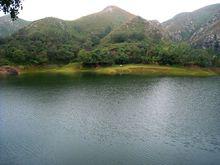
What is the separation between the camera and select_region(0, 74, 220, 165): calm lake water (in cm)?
5216

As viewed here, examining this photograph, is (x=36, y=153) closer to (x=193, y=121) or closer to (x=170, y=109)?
(x=193, y=121)

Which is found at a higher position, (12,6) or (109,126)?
(12,6)

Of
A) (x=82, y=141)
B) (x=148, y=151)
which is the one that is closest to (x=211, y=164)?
(x=148, y=151)

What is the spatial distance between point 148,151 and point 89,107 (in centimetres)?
4032

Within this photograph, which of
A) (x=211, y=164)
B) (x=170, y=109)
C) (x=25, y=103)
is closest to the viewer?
(x=211, y=164)

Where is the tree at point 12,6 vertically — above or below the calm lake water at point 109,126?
above

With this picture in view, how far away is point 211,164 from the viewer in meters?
48.5

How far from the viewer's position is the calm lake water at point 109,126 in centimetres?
5216

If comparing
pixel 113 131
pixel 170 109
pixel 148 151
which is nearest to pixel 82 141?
pixel 113 131

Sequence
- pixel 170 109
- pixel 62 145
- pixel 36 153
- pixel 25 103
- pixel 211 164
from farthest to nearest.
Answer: pixel 25 103
pixel 170 109
pixel 62 145
pixel 36 153
pixel 211 164

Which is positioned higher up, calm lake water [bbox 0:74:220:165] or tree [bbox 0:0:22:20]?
tree [bbox 0:0:22:20]

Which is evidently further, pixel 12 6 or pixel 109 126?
pixel 109 126

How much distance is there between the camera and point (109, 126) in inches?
2798

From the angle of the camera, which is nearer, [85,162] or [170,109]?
[85,162]
